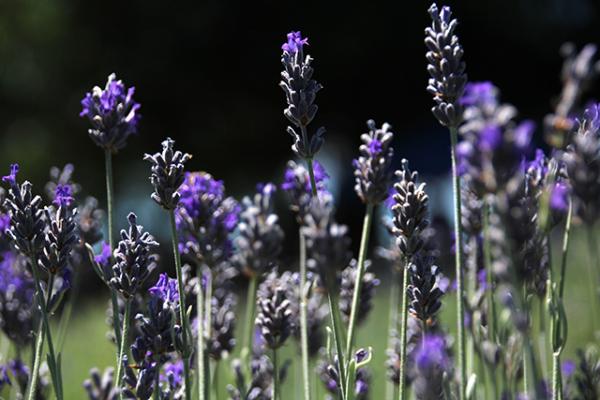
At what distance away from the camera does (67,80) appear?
47.8 ft

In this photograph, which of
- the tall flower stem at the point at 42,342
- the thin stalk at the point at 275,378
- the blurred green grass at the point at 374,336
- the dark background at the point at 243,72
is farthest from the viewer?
the dark background at the point at 243,72

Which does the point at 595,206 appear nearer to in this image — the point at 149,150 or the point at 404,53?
the point at 404,53

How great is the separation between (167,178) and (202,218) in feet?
1.32

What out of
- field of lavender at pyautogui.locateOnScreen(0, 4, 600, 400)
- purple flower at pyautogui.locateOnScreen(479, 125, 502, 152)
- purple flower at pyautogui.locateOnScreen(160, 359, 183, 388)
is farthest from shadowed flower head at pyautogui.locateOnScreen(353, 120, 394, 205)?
purple flower at pyautogui.locateOnScreen(479, 125, 502, 152)

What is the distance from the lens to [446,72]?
1880mm

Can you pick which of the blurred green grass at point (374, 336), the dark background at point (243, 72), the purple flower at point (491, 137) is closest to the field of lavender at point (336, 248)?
the purple flower at point (491, 137)

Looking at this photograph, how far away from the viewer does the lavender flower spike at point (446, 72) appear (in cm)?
186

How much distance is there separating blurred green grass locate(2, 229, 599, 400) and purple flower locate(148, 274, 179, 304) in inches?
119

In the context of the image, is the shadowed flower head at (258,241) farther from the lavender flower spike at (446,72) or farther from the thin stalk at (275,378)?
the lavender flower spike at (446,72)

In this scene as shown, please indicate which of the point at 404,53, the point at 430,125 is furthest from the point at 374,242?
the point at 404,53

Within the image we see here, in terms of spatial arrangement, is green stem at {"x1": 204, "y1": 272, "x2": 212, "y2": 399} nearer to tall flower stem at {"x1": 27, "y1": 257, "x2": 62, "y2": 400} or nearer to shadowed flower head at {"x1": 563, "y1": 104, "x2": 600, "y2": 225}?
tall flower stem at {"x1": 27, "y1": 257, "x2": 62, "y2": 400}

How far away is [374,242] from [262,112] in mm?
2890

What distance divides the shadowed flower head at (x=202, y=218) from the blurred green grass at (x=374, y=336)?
274 centimetres

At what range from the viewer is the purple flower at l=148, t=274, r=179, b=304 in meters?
1.95
